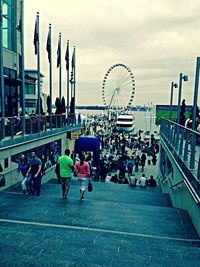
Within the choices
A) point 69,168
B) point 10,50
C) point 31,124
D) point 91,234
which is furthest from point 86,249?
point 10,50

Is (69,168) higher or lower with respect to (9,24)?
lower

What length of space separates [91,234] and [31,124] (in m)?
9.33

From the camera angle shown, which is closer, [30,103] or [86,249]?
[86,249]

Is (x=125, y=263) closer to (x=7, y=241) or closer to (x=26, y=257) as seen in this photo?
(x=26, y=257)

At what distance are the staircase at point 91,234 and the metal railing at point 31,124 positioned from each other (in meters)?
2.98

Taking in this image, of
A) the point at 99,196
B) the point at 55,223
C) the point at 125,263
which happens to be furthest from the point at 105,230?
the point at 99,196

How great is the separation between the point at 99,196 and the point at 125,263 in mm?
7682

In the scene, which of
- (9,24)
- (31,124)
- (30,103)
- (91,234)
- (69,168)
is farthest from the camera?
(30,103)

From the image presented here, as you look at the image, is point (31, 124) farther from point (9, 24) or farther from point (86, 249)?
point (9, 24)

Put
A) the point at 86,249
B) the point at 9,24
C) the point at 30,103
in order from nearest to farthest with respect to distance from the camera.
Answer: the point at 86,249, the point at 9,24, the point at 30,103

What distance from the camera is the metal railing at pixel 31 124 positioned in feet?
37.3

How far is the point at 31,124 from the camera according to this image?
46.4 feet

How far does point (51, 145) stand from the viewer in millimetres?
17766

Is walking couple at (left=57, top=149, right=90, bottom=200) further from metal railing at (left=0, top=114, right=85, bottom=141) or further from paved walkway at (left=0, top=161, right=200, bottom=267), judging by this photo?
metal railing at (left=0, top=114, right=85, bottom=141)
